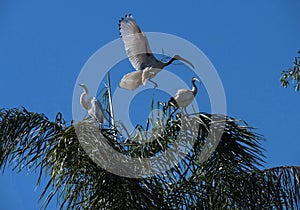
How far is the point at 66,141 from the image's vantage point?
430 centimetres

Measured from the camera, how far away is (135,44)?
17.6ft

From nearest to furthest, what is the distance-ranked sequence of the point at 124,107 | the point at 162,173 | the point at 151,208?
the point at 151,208, the point at 162,173, the point at 124,107

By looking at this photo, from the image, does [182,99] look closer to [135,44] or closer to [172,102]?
[172,102]

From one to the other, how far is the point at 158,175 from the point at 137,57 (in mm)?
Result: 1200

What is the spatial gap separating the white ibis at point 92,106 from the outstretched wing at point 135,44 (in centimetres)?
44

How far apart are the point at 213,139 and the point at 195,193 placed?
1.26 feet

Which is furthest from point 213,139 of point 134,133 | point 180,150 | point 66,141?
point 66,141

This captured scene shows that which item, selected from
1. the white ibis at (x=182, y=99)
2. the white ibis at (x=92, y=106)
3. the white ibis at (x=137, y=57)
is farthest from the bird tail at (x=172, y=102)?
the white ibis at (x=92, y=106)

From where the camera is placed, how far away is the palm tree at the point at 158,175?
4.27 metres

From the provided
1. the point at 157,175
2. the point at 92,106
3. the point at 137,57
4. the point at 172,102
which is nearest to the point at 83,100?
the point at 92,106

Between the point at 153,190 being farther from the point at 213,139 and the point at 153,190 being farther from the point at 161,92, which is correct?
the point at 161,92

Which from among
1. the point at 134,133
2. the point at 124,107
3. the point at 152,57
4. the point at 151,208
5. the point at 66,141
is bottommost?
the point at 151,208

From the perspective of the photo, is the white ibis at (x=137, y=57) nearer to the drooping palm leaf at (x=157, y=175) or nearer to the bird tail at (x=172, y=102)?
the bird tail at (x=172, y=102)

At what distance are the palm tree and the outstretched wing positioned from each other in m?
0.65
